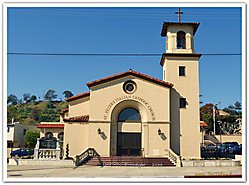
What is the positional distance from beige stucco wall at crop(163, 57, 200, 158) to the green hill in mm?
66284

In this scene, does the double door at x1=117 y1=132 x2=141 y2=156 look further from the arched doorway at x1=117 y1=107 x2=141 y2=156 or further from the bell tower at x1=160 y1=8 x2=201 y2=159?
the bell tower at x1=160 y1=8 x2=201 y2=159

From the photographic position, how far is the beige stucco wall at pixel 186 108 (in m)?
24.9

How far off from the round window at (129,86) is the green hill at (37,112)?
65.1 m

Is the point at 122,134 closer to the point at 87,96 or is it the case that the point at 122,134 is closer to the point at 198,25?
the point at 87,96

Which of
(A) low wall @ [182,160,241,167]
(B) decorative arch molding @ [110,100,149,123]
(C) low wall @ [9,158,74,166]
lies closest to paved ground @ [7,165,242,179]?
(A) low wall @ [182,160,241,167]

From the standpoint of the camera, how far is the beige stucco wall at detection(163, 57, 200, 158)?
81.8 ft

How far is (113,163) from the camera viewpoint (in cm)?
2252

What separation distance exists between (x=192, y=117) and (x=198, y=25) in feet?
26.7

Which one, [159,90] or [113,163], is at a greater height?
[159,90]

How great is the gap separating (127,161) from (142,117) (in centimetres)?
406

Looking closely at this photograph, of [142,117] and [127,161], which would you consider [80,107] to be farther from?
[127,161]

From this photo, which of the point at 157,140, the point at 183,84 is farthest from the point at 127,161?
the point at 183,84
